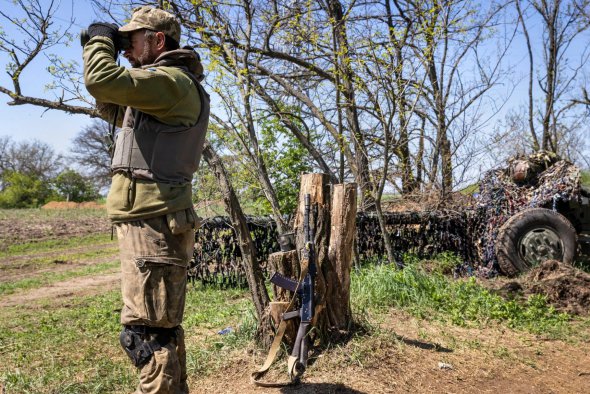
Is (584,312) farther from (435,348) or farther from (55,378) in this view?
(55,378)

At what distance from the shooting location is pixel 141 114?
2.68 meters

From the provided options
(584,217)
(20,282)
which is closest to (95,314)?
(20,282)

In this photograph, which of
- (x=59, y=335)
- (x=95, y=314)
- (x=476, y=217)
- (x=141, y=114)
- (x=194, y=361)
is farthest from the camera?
(x=476, y=217)

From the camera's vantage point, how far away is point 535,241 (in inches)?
308

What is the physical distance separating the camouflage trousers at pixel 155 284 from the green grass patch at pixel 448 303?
2860mm

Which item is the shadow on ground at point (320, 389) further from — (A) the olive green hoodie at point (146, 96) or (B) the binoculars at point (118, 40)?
(B) the binoculars at point (118, 40)

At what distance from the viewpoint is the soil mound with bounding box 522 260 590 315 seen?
6160mm

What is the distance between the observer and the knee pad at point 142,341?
2613 mm

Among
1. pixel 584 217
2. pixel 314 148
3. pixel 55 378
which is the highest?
pixel 314 148

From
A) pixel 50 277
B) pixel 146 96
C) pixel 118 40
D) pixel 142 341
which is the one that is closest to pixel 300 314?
pixel 142 341

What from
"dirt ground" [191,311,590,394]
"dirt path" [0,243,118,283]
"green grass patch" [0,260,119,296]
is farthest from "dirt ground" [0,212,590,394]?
"dirt path" [0,243,118,283]

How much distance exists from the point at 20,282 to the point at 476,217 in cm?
825

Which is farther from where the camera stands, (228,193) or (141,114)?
(228,193)

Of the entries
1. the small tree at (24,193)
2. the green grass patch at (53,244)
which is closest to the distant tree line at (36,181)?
the small tree at (24,193)
